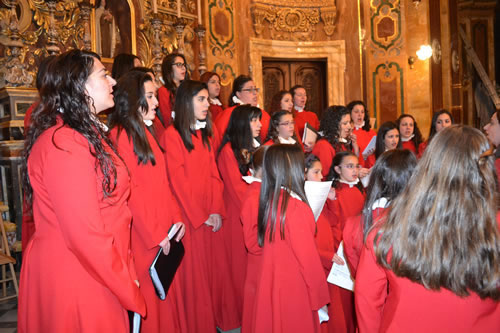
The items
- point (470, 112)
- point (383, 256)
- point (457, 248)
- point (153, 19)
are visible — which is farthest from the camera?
point (470, 112)

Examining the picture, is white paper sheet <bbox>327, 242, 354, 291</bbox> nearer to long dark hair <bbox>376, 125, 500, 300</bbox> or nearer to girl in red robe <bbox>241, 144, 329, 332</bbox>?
girl in red robe <bbox>241, 144, 329, 332</bbox>

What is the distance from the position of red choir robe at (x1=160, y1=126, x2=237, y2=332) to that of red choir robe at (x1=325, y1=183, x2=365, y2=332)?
915 mm

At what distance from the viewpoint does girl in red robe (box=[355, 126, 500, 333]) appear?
1427 mm

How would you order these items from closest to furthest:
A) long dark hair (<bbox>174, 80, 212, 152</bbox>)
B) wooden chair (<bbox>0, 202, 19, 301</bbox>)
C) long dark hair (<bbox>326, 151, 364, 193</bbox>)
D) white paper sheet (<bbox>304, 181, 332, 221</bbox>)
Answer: white paper sheet (<bbox>304, 181, 332, 221</bbox>) → long dark hair (<bbox>174, 80, 212, 152</bbox>) → long dark hair (<bbox>326, 151, 364, 193</bbox>) → wooden chair (<bbox>0, 202, 19, 301</bbox>)

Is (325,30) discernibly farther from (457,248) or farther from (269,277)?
(457,248)

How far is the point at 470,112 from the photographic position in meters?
13.1

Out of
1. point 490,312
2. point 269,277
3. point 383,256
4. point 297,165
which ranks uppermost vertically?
point 297,165

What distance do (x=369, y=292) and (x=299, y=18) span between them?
907 cm

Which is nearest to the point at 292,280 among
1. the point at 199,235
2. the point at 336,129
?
the point at 199,235

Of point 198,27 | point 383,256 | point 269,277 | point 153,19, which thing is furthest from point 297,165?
point 198,27

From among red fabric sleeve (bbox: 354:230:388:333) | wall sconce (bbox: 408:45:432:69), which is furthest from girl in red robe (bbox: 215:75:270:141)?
wall sconce (bbox: 408:45:432:69)

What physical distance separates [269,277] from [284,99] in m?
2.95

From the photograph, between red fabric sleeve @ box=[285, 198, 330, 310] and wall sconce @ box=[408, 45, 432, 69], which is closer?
red fabric sleeve @ box=[285, 198, 330, 310]

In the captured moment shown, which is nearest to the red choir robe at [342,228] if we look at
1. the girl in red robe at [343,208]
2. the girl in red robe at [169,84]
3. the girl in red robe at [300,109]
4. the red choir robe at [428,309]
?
the girl in red robe at [343,208]
